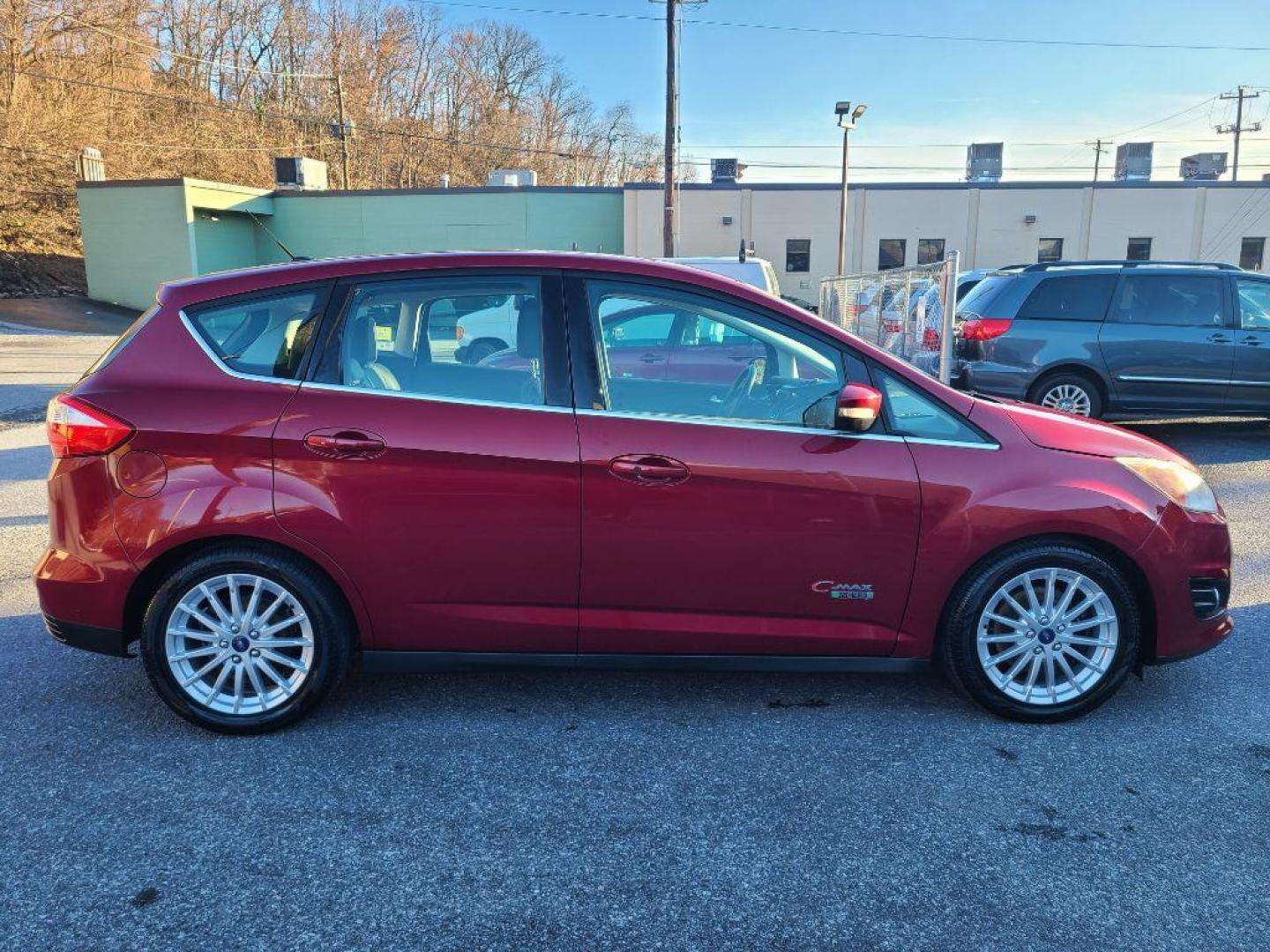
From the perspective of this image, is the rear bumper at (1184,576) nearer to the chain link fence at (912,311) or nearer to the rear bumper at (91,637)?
the chain link fence at (912,311)

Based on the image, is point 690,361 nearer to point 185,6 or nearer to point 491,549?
point 491,549

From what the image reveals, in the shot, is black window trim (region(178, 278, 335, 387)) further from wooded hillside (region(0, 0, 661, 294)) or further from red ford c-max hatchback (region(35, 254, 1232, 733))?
wooded hillside (region(0, 0, 661, 294))

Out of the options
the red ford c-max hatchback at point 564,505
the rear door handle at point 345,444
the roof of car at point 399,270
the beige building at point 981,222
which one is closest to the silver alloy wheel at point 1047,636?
the red ford c-max hatchback at point 564,505

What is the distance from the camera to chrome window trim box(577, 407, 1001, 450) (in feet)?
11.0

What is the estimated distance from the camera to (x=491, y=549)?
336 cm

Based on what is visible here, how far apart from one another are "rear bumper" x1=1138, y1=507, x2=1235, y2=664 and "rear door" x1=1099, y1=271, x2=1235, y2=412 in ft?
20.7

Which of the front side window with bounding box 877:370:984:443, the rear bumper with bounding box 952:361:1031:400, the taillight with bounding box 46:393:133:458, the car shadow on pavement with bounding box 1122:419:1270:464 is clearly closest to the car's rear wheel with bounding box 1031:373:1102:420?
the rear bumper with bounding box 952:361:1031:400

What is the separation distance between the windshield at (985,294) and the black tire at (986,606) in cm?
659

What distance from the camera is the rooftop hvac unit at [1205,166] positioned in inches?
1572

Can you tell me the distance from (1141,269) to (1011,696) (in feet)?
24.3

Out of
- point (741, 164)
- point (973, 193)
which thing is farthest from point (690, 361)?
point (741, 164)

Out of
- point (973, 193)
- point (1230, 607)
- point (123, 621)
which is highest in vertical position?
point (973, 193)

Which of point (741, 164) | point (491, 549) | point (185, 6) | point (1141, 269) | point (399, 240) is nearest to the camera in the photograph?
point (491, 549)

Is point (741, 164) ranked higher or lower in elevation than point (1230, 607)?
higher
